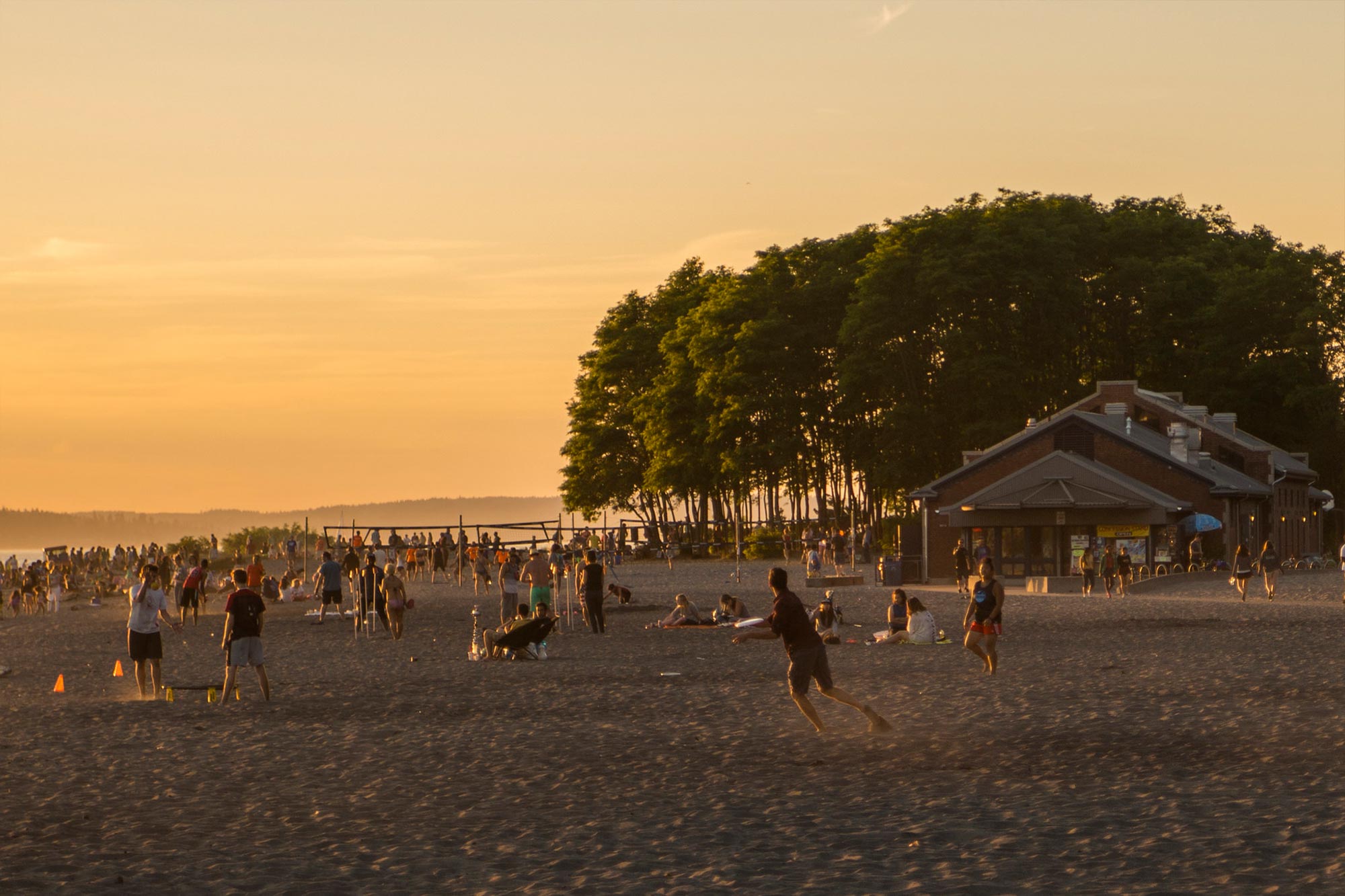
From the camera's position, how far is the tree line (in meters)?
78.3

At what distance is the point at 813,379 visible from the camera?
281 feet

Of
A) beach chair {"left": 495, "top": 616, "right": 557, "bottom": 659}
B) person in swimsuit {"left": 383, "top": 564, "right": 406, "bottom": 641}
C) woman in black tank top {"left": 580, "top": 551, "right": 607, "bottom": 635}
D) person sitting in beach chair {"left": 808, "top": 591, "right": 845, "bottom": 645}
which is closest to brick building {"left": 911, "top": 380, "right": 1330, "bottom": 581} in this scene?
woman in black tank top {"left": 580, "top": 551, "right": 607, "bottom": 635}

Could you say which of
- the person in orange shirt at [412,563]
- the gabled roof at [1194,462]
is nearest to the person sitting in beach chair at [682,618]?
the gabled roof at [1194,462]

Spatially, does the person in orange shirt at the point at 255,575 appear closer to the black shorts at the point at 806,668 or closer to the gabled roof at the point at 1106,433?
the black shorts at the point at 806,668

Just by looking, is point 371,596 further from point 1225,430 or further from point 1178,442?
point 1225,430

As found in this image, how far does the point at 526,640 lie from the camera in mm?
29453

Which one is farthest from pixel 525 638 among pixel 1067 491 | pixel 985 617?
pixel 1067 491

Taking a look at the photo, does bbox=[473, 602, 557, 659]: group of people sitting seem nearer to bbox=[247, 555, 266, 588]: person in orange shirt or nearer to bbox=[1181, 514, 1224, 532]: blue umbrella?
bbox=[247, 555, 266, 588]: person in orange shirt

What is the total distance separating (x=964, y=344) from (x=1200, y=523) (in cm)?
1825

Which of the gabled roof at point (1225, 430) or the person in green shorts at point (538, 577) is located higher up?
the gabled roof at point (1225, 430)

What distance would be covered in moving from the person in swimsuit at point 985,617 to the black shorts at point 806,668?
284 inches

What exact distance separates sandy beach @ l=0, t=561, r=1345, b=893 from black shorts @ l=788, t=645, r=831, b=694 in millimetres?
563

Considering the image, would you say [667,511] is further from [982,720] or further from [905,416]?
[982,720]

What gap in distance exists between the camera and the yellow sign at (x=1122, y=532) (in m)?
59.3
